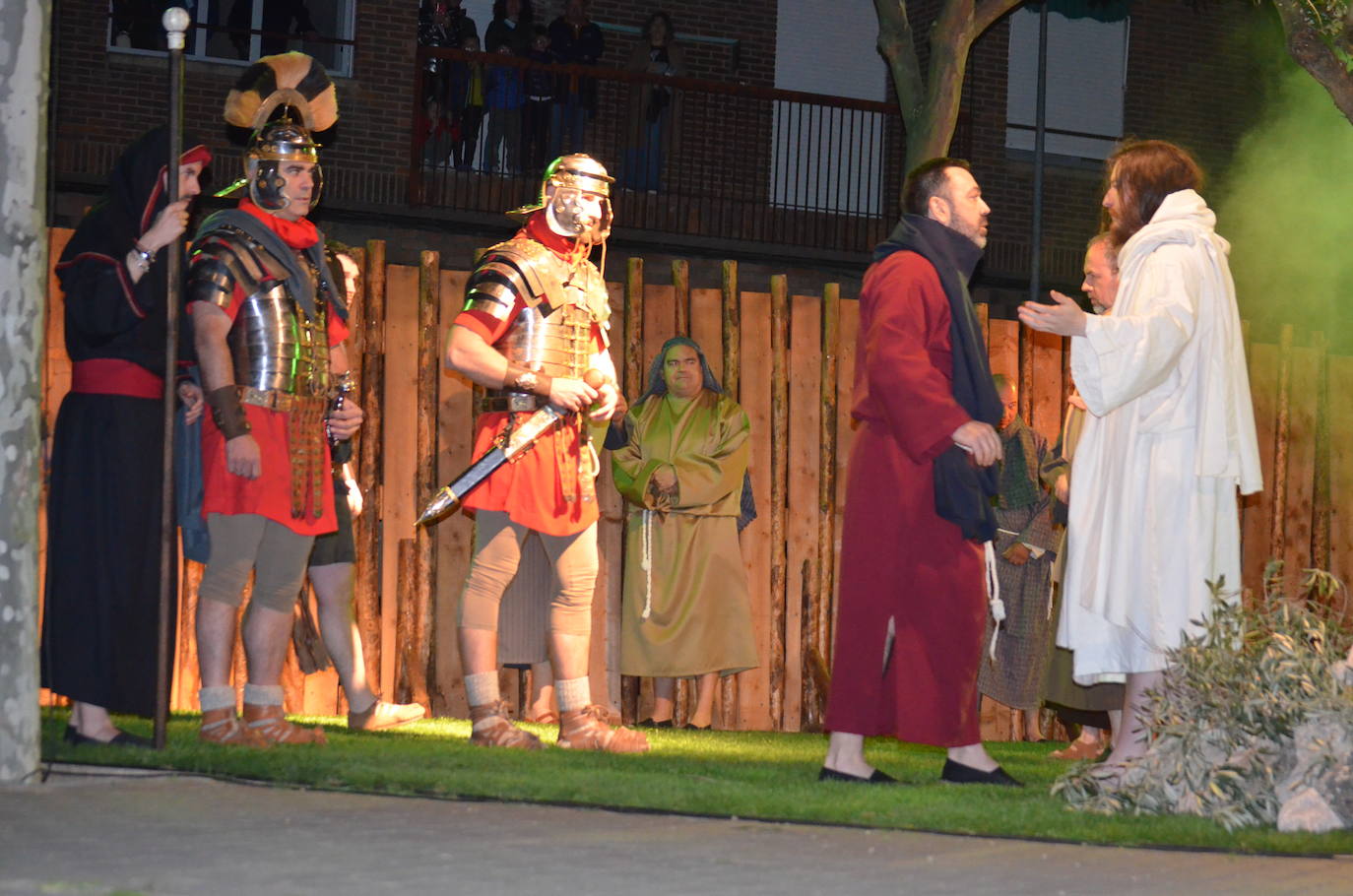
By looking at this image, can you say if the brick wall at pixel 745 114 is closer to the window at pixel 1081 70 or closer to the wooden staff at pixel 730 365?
the window at pixel 1081 70

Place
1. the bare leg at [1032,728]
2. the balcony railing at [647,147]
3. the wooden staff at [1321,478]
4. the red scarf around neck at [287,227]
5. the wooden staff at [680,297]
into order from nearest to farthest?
the red scarf around neck at [287,227], the wooden staff at [680,297], the bare leg at [1032,728], the wooden staff at [1321,478], the balcony railing at [647,147]

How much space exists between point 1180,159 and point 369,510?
4171 mm

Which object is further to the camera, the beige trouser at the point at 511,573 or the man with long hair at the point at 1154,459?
the beige trouser at the point at 511,573

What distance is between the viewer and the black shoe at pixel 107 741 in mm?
5711

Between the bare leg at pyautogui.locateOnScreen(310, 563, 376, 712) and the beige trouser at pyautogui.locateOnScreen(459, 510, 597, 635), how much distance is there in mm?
498

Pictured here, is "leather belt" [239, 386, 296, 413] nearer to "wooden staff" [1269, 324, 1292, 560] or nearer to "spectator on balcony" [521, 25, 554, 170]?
"wooden staff" [1269, 324, 1292, 560]

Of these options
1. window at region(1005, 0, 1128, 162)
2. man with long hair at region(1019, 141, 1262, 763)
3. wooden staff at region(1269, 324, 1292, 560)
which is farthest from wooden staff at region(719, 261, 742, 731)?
window at region(1005, 0, 1128, 162)

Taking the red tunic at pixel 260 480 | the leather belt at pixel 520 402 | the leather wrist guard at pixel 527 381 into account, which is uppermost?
the leather wrist guard at pixel 527 381

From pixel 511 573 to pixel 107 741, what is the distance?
1562 millimetres

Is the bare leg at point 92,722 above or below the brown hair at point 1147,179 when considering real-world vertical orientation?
below

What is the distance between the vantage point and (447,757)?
585 centimetres

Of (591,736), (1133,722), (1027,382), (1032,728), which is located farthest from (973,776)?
(1027,382)

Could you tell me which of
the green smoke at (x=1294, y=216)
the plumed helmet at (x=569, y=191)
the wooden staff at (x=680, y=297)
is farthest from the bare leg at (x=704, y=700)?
the green smoke at (x=1294, y=216)

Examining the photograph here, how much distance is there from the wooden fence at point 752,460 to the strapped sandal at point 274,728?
6.28ft
